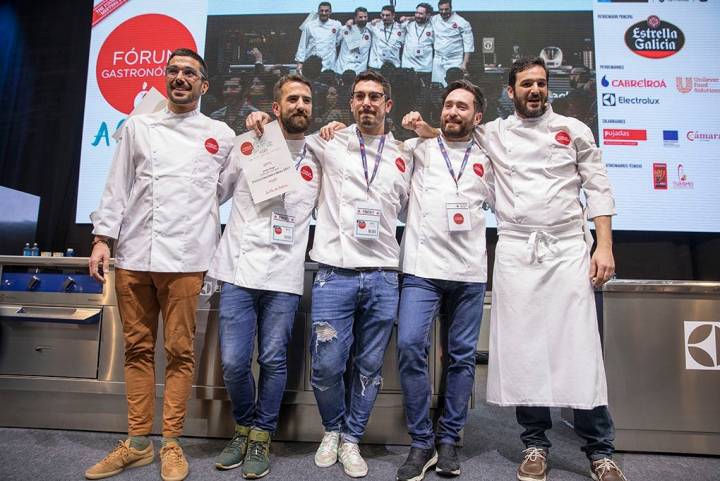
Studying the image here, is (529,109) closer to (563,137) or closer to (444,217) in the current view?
(563,137)

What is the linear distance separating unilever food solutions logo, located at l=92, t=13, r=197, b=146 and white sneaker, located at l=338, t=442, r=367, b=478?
9.79 feet

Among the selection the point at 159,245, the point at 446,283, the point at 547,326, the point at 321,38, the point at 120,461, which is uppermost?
the point at 321,38

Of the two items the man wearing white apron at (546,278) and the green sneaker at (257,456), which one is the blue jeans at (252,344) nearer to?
the green sneaker at (257,456)

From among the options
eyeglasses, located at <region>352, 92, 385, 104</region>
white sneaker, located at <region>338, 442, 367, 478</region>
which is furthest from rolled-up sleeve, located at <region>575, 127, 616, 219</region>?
white sneaker, located at <region>338, 442, 367, 478</region>

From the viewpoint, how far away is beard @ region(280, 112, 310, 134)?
71.1 inches

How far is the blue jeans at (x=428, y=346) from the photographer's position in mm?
1672

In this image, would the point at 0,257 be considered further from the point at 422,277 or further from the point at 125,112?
the point at 422,277

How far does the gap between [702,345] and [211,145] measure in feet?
7.64

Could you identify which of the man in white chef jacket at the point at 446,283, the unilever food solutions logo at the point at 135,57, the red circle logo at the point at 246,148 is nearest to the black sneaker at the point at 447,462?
the man in white chef jacket at the point at 446,283

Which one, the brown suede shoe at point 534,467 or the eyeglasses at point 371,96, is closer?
the brown suede shoe at point 534,467

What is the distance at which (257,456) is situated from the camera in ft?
5.36

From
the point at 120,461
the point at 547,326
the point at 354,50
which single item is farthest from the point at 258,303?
the point at 354,50

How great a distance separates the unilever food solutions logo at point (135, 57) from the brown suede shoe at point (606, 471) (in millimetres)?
3603

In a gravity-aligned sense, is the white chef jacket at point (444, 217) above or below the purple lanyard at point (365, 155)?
below
